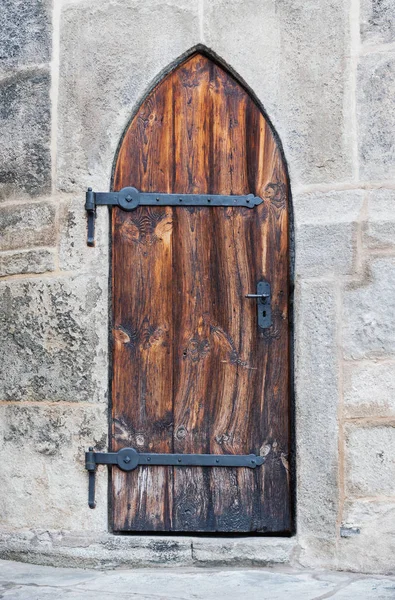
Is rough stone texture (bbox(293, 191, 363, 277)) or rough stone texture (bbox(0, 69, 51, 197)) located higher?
rough stone texture (bbox(0, 69, 51, 197))

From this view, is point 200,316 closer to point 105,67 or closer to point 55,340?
point 55,340

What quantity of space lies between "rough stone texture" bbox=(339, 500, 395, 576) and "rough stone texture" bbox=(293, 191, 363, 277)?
926 millimetres

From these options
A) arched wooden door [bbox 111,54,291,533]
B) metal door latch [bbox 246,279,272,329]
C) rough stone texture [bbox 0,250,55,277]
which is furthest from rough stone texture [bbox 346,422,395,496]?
rough stone texture [bbox 0,250,55,277]

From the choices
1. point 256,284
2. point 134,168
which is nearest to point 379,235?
point 256,284

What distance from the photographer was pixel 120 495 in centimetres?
336

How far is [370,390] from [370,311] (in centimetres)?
31

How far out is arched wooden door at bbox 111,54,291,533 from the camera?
3.34m

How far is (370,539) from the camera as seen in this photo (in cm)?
315

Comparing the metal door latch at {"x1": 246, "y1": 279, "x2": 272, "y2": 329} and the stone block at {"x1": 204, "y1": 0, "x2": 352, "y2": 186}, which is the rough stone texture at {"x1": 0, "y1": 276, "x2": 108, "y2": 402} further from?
the stone block at {"x1": 204, "y1": 0, "x2": 352, "y2": 186}

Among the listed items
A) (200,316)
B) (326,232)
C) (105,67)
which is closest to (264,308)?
(200,316)

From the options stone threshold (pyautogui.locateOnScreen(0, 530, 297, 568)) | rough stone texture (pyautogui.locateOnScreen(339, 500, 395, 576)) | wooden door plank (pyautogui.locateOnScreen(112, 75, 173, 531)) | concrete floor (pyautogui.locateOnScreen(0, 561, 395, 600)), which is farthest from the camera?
wooden door plank (pyautogui.locateOnScreen(112, 75, 173, 531))

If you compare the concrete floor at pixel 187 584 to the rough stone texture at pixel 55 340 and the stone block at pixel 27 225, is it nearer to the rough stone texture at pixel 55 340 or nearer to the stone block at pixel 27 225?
the rough stone texture at pixel 55 340

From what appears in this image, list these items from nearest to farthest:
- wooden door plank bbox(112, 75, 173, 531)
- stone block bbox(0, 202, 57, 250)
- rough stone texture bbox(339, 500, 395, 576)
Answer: rough stone texture bbox(339, 500, 395, 576) → wooden door plank bbox(112, 75, 173, 531) → stone block bbox(0, 202, 57, 250)

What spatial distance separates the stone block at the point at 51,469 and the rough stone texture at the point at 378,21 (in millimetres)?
1865
